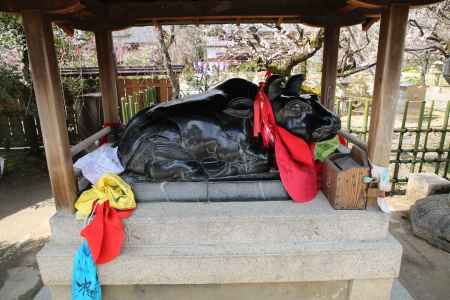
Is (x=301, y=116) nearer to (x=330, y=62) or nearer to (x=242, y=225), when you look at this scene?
(x=242, y=225)

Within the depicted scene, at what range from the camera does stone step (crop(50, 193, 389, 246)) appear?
2.13 metres

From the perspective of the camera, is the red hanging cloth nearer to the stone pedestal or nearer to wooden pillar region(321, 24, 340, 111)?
the stone pedestal

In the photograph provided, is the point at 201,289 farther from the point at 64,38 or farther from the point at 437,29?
the point at 437,29

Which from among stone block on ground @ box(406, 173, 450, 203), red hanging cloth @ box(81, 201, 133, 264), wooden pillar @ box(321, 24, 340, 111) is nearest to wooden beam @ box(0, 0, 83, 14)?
red hanging cloth @ box(81, 201, 133, 264)

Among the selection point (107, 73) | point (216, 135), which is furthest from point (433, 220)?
point (107, 73)

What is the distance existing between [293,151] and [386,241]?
2.78 feet

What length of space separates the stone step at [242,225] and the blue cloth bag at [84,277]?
0.17m

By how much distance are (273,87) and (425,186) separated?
3.40 m

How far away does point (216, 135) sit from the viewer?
242cm

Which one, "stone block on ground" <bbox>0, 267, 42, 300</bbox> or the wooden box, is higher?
the wooden box

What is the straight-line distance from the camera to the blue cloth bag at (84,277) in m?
2.04

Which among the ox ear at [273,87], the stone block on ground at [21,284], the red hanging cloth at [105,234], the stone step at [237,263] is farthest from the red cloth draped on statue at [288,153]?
the stone block on ground at [21,284]

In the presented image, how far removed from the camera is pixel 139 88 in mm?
8562

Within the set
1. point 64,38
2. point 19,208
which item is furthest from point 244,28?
point 19,208
